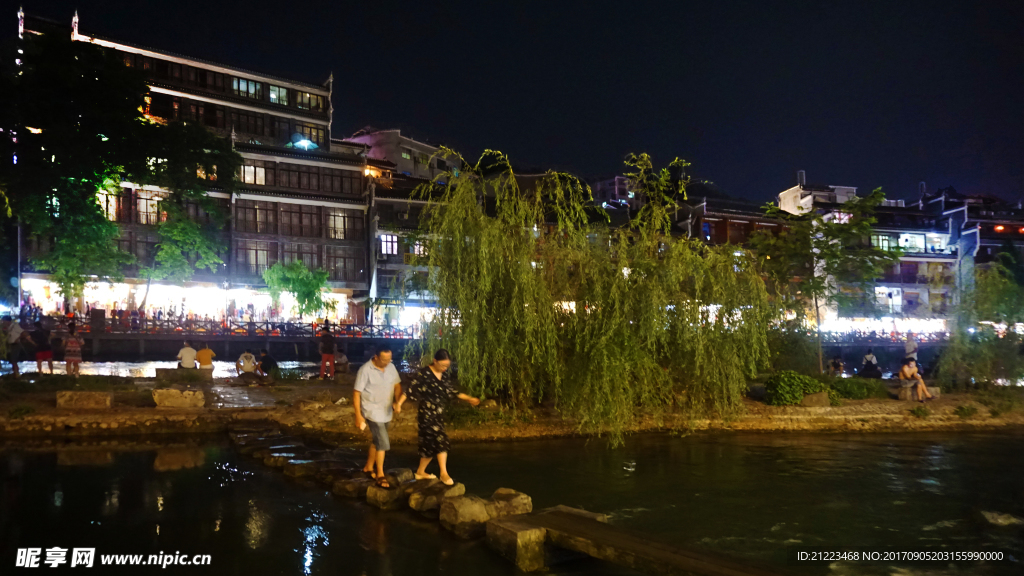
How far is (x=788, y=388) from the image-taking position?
16641mm

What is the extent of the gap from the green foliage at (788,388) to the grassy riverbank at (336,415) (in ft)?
0.70

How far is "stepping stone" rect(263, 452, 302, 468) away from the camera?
1024cm

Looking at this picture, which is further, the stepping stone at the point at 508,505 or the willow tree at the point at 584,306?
the willow tree at the point at 584,306

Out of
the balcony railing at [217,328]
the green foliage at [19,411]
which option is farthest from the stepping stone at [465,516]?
the balcony railing at [217,328]

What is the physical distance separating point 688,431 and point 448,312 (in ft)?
20.1

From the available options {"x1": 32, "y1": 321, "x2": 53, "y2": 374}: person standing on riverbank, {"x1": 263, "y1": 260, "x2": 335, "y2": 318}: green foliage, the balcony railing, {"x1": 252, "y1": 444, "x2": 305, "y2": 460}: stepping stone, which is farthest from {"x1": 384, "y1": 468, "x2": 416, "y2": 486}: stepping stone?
{"x1": 263, "y1": 260, "x2": 335, "y2": 318}: green foliage

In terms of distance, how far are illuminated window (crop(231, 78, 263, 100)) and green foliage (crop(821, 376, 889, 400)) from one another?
139 ft

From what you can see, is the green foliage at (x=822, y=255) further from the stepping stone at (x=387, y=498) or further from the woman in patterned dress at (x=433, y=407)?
the stepping stone at (x=387, y=498)

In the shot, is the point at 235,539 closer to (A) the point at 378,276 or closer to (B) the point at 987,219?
(A) the point at 378,276

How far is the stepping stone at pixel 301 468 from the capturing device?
31.8 feet

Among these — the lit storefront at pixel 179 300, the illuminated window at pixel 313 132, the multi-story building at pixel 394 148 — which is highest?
the multi-story building at pixel 394 148

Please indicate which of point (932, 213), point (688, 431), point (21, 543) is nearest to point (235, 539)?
point (21, 543)

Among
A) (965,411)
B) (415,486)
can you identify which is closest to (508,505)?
(415,486)

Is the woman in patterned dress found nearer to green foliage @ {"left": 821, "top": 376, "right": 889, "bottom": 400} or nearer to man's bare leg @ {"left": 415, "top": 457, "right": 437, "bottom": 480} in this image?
man's bare leg @ {"left": 415, "top": 457, "right": 437, "bottom": 480}
